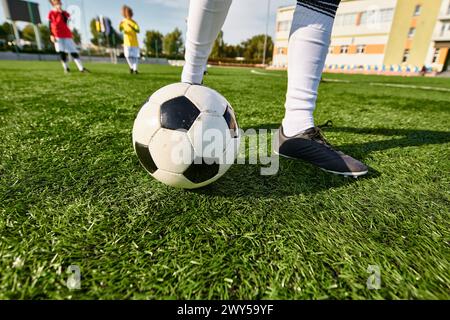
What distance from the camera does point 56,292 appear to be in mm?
645

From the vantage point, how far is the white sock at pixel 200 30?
1419mm

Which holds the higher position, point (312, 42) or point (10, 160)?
point (312, 42)

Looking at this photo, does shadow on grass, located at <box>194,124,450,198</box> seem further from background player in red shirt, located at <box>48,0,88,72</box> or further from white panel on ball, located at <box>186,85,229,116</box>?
background player in red shirt, located at <box>48,0,88,72</box>

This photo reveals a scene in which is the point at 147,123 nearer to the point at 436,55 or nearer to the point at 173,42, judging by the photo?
the point at 436,55

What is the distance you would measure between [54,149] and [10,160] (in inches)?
8.8

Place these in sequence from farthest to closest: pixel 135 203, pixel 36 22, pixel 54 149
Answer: pixel 36 22 < pixel 54 149 < pixel 135 203

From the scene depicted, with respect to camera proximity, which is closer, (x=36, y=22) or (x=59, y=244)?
(x=59, y=244)

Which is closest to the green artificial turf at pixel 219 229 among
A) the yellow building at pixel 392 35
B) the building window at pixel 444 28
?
the yellow building at pixel 392 35

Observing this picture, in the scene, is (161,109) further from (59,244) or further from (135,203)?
(59,244)

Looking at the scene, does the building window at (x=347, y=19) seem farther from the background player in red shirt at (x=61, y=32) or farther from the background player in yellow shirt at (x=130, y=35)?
the background player in red shirt at (x=61, y=32)

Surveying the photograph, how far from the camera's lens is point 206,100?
108 centimetres

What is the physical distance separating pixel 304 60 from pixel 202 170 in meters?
0.95

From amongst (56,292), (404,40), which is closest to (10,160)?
(56,292)

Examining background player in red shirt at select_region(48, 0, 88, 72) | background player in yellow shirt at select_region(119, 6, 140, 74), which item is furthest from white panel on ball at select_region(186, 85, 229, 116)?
background player in yellow shirt at select_region(119, 6, 140, 74)
